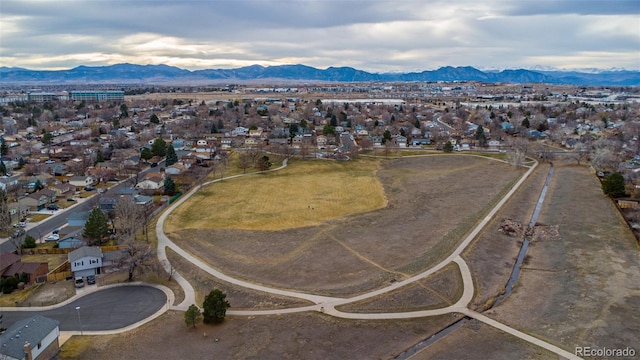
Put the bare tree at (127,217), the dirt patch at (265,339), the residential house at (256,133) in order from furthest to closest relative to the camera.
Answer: the residential house at (256,133)
the bare tree at (127,217)
the dirt patch at (265,339)

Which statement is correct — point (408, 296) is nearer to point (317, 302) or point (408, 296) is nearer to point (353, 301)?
point (353, 301)

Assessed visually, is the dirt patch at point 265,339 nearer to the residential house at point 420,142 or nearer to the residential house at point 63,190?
the residential house at point 63,190

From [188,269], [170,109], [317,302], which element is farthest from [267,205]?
[170,109]

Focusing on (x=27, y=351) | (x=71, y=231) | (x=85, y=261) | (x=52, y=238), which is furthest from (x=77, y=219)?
(x=27, y=351)

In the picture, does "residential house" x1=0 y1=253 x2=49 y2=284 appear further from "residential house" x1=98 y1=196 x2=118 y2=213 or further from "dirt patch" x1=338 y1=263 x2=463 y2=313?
"dirt patch" x1=338 y1=263 x2=463 y2=313

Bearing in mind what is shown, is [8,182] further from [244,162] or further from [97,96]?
[97,96]

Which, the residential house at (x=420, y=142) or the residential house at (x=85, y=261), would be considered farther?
the residential house at (x=420, y=142)

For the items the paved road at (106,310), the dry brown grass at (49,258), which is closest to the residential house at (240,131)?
the dry brown grass at (49,258)

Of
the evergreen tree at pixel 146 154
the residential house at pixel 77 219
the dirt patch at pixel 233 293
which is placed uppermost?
the evergreen tree at pixel 146 154
